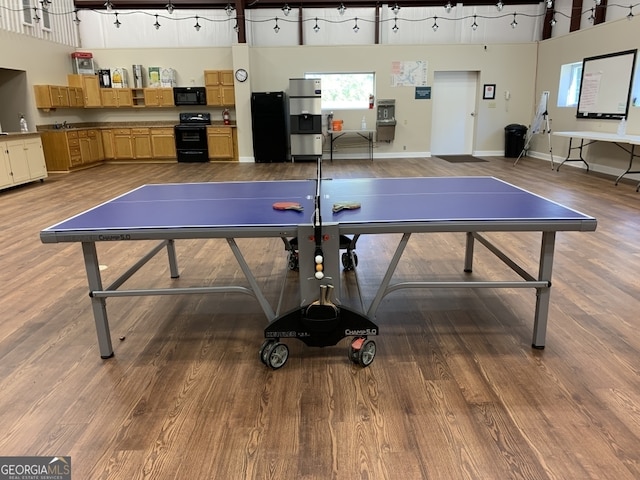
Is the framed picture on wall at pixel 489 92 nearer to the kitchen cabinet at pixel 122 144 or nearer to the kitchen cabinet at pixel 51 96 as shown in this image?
the kitchen cabinet at pixel 122 144

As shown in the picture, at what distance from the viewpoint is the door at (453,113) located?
1092 cm

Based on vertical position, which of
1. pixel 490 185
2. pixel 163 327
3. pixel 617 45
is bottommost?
pixel 163 327

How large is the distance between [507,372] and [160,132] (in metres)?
10.1

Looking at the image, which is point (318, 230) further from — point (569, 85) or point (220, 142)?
point (569, 85)

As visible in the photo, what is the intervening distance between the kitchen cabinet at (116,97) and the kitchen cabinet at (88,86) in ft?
0.34

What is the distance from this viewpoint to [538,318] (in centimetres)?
233

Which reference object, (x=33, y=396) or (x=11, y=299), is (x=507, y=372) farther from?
(x=11, y=299)

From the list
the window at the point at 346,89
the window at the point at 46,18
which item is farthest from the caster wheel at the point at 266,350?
the window at the point at 46,18

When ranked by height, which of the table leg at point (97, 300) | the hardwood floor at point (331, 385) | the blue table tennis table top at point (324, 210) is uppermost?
the blue table tennis table top at point (324, 210)

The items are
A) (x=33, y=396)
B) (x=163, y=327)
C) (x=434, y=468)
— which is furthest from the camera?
(x=163, y=327)

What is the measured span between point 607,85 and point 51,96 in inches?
407

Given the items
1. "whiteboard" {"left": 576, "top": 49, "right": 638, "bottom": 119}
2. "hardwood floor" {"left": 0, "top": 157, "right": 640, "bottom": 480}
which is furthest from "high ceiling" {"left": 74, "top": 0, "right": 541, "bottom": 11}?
"hardwood floor" {"left": 0, "top": 157, "right": 640, "bottom": 480}

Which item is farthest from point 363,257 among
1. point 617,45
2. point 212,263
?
point 617,45

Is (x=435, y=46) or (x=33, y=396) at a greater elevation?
(x=435, y=46)
